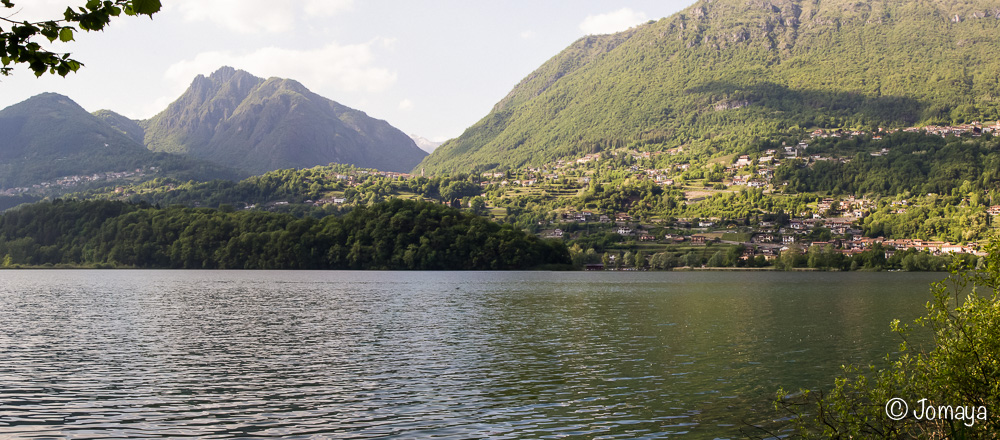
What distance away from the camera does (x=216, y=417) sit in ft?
69.6

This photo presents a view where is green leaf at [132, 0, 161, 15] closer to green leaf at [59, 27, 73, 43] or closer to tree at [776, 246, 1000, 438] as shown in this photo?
green leaf at [59, 27, 73, 43]

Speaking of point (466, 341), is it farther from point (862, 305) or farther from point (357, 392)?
point (862, 305)

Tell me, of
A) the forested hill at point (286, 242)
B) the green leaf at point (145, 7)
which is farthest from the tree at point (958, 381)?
the forested hill at point (286, 242)

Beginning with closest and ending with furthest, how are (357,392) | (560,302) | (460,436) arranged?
1. (460,436)
2. (357,392)
3. (560,302)

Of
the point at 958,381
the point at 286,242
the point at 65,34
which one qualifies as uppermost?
the point at 286,242

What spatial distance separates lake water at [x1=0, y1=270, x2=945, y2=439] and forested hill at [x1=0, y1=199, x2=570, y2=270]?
104370mm

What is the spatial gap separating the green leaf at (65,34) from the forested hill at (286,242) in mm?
155611

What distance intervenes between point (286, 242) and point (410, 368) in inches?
5548

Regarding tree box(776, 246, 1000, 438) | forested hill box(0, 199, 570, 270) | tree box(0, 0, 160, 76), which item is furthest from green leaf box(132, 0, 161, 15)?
forested hill box(0, 199, 570, 270)

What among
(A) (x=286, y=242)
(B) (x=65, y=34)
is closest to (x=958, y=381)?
(B) (x=65, y=34)

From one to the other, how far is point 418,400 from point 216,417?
6.13 m

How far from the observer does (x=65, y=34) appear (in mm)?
8711

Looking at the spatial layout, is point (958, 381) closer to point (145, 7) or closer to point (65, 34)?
point (145, 7)

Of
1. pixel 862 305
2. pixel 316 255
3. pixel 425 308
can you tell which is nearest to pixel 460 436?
pixel 425 308
